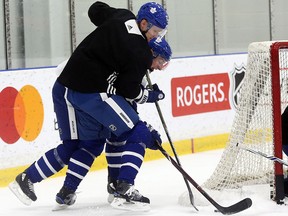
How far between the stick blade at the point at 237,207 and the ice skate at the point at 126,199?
13.1 inches

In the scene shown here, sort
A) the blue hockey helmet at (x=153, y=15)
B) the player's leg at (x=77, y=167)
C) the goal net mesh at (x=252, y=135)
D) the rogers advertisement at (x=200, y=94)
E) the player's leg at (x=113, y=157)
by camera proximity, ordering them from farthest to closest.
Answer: the rogers advertisement at (x=200, y=94), the goal net mesh at (x=252, y=135), the player's leg at (x=113, y=157), the player's leg at (x=77, y=167), the blue hockey helmet at (x=153, y=15)

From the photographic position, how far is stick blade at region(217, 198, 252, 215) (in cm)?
343

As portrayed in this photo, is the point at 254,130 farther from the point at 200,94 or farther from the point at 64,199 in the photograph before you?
the point at 200,94

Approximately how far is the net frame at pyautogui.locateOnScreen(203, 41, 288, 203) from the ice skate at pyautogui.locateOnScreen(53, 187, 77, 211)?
0.66m

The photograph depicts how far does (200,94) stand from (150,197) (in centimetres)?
207

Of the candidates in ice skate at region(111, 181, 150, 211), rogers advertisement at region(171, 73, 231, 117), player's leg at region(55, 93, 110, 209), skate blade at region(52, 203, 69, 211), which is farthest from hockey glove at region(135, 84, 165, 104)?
rogers advertisement at region(171, 73, 231, 117)

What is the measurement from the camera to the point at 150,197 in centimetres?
399

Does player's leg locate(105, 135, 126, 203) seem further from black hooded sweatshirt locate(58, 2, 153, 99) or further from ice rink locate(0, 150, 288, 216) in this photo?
black hooded sweatshirt locate(58, 2, 153, 99)

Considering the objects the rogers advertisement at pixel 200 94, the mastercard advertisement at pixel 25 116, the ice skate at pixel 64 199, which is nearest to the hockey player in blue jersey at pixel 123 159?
the ice skate at pixel 64 199

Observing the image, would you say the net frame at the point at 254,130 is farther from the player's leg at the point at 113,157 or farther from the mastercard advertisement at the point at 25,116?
the mastercard advertisement at the point at 25,116

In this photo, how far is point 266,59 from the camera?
12.6 feet

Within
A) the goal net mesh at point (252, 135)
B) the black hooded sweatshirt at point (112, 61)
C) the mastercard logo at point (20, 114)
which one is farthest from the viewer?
the mastercard logo at point (20, 114)

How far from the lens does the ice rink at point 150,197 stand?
11.7 feet

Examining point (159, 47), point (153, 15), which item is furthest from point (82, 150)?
point (153, 15)
